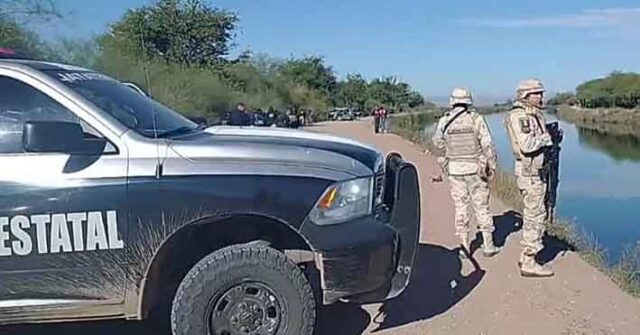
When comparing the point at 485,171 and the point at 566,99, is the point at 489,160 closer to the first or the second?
the point at 485,171

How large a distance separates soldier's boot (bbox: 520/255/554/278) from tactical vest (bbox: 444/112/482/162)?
1.17 metres

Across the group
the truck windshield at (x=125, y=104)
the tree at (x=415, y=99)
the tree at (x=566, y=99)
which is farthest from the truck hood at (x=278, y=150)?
the tree at (x=415, y=99)

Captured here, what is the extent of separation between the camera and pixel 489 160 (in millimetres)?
8172

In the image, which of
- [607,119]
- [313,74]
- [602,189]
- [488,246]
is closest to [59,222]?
[488,246]

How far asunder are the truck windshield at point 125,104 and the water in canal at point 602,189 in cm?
406

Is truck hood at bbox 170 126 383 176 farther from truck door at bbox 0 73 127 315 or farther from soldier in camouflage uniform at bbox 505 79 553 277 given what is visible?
soldier in camouflage uniform at bbox 505 79 553 277

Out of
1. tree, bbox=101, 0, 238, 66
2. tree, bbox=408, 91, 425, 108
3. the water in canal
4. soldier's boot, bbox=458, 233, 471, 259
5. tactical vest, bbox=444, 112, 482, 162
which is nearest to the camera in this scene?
tactical vest, bbox=444, 112, 482, 162

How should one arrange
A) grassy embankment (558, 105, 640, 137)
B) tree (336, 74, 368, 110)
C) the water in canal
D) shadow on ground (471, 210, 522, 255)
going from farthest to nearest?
tree (336, 74, 368, 110) → grassy embankment (558, 105, 640, 137) → the water in canal → shadow on ground (471, 210, 522, 255)

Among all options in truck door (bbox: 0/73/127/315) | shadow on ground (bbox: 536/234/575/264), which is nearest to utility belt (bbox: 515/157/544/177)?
shadow on ground (bbox: 536/234/575/264)

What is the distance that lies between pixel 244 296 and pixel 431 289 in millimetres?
2660

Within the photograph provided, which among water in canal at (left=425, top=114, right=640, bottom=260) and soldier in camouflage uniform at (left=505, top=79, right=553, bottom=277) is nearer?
soldier in camouflage uniform at (left=505, top=79, right=553, bottom=277)

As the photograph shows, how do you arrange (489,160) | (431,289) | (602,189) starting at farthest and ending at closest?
(602,189) < (489,160) < (431,289)

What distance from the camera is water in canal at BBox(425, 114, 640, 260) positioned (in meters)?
15.2

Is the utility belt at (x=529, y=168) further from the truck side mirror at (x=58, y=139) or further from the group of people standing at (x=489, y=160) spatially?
the truck side mirror at (x=58, y=139)
